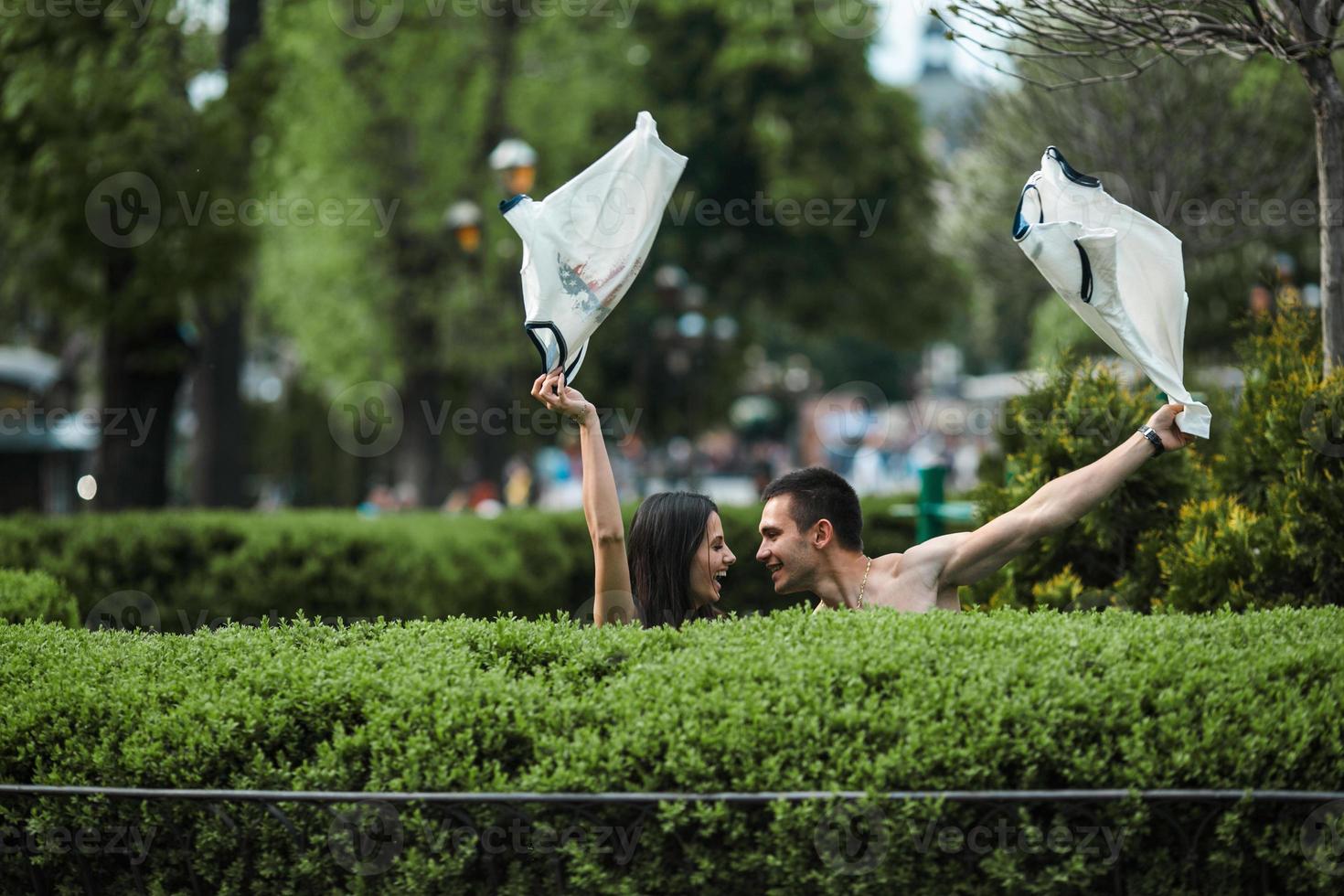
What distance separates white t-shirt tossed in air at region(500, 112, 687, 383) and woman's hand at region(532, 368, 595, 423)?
0.12 feet

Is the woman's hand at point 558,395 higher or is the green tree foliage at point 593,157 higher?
the green tree foliage at point 593,157

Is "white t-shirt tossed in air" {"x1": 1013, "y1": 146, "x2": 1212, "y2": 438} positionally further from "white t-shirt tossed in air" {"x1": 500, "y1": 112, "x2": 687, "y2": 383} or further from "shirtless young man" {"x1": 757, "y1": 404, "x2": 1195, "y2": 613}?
"white t-shirt tossed in air" {"x1": 500, "y1": 112, "x2": 687, "y2": 383}

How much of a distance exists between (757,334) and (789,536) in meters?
35.3

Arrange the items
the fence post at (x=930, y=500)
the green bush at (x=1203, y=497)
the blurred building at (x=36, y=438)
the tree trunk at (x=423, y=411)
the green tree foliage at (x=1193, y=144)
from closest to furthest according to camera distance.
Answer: the green bush at (x=1203, y=497) → the fence post at (x=930, y=500) → the green tree foliage at (x=1193, y=144) → the blurred building at (x=36, y=438) → the tree trunk at (x=423, y=411)

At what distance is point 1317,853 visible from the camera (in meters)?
3.36

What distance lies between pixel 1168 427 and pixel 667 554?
1521mm

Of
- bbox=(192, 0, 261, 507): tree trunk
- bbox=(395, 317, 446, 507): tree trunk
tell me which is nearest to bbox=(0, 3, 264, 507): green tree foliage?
bbox=(192, 0, 261, 507): tree trunk

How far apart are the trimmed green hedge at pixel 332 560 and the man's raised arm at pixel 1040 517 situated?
17.9 feet

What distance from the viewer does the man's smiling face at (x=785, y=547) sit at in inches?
182

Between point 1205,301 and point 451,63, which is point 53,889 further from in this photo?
point 1205,301

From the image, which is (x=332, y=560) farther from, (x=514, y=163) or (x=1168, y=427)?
(x=1168, y=427)

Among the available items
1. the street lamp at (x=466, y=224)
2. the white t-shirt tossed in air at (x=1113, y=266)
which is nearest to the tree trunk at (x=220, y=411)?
the street lamp at (x=466, y=224)

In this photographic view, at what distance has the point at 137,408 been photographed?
12.6 metres

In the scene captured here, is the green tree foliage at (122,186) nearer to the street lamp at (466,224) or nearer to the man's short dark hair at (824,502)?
the street lamp at (466,224)
